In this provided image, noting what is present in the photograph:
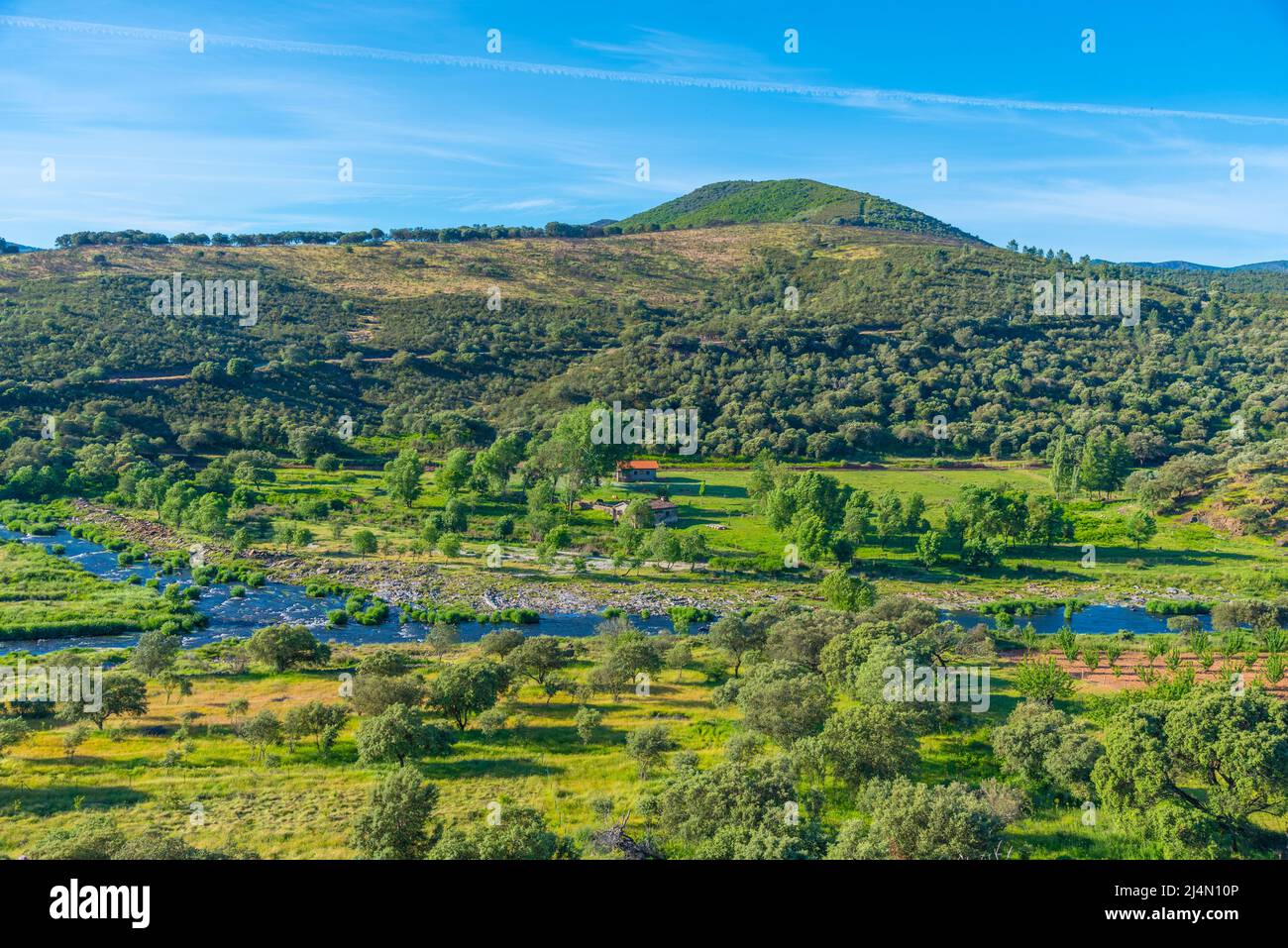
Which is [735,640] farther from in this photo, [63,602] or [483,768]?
[63,602]

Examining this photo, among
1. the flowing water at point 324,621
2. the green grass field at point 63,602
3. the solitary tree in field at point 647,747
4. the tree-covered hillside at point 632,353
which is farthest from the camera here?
the tree-covered hillside at point 632,353

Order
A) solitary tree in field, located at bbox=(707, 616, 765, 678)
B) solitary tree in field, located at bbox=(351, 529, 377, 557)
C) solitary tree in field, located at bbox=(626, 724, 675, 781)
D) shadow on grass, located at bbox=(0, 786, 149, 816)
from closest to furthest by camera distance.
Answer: shadow on grass, located at bbox=(0, 786, 149, 816)
solitary tree in field, located at bbox=(626, 724, 675, 781)
solitary tree in field, located at bbox=(707, 616, 765, 678)
solitary tree in field, located at bbox=(351, 529, 377, 557)

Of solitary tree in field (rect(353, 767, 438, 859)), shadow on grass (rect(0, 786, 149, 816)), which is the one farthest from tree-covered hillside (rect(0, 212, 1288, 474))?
solitary tree in field (rect(353, 767, 438, 859))

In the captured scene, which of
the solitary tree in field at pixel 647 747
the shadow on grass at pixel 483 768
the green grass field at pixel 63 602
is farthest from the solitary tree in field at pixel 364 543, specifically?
the solitary tree in field at pixel 647 747

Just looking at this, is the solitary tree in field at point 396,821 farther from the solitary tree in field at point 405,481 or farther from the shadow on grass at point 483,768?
the solitary tree in field at point 405,481

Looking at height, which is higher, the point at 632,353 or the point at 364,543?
the point at 632,353

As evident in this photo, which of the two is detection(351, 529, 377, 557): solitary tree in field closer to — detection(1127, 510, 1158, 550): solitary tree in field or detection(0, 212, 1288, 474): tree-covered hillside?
detection(0, 212, 1288, 474): tree-covered hillside

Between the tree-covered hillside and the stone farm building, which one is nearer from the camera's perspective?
the stone farm building

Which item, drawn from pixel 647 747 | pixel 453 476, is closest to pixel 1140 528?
pixel 647 747

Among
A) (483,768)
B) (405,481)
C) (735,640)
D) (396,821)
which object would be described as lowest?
(483,768)

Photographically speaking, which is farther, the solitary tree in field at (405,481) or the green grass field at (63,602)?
the solitary tree in field at (405,481)
